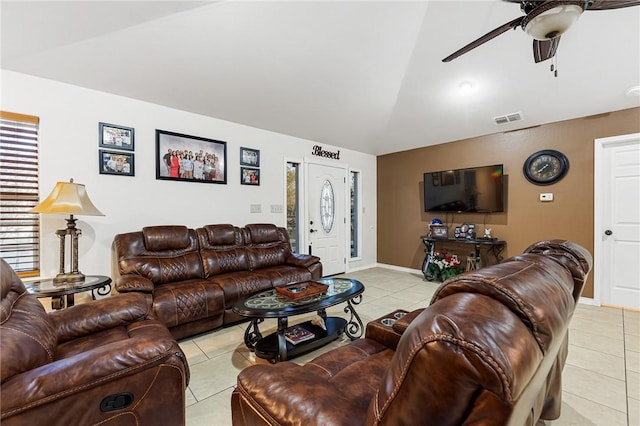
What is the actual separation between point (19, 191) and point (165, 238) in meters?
1.30

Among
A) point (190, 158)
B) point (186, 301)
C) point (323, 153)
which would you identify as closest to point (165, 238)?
point (186, 301)

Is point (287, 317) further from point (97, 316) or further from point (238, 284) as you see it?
point (97, 316)

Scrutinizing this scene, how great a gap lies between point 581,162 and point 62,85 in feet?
20.7

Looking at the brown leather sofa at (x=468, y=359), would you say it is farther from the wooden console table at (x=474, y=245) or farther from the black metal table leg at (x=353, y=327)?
the wooden console table at (x=474, y=245)

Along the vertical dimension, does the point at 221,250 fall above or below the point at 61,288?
above

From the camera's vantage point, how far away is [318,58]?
10.4ft

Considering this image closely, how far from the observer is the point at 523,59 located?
3.17m

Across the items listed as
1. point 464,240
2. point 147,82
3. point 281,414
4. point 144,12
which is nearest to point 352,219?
point 464,240

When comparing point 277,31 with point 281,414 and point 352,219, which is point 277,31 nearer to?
point 281,414

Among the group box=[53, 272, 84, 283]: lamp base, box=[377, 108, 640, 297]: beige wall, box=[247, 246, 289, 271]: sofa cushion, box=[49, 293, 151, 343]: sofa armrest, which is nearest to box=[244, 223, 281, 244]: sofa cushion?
box=[247, 246, 289, 271]: sofa cushion

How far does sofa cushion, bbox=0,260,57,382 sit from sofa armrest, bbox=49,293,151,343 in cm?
12

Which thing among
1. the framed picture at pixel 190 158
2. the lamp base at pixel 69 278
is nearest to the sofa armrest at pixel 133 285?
the lamp base at pixel 69 278

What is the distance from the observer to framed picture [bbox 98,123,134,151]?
9.98ft

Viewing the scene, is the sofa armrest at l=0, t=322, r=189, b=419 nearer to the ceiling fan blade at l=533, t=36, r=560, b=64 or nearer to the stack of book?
the stack of book
